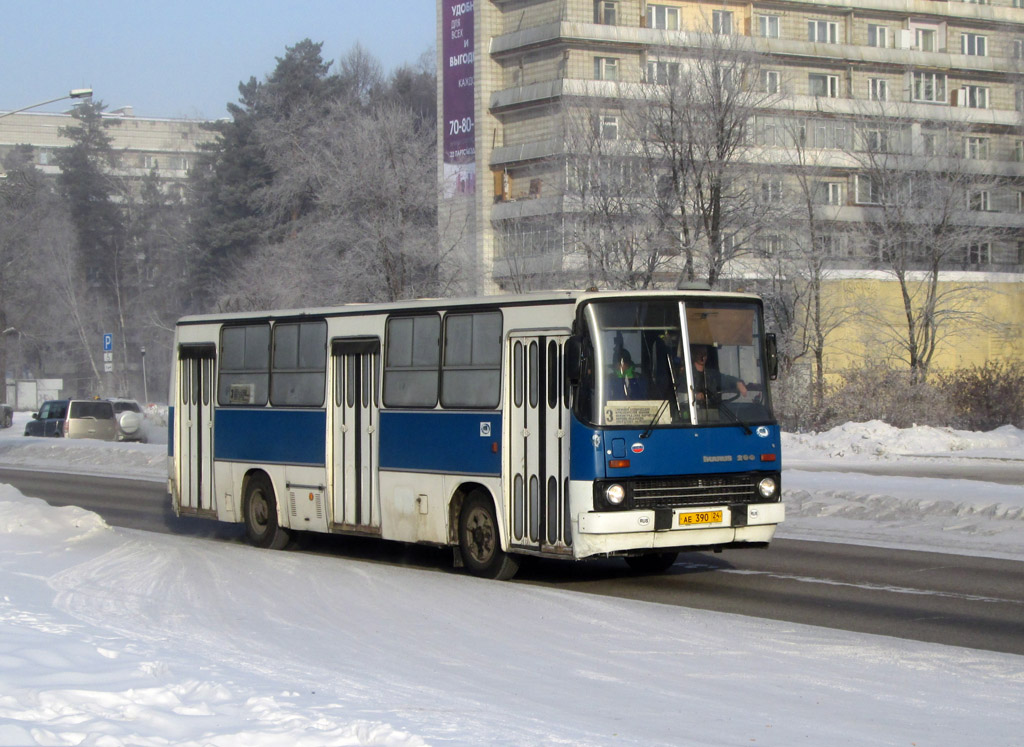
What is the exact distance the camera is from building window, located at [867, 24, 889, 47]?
236 ft

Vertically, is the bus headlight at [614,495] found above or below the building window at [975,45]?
below

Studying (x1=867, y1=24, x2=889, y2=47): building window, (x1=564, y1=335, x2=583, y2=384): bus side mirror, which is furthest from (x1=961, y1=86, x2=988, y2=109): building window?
(x1=564, y1=335, x2=583, y2=384): bus side mirror

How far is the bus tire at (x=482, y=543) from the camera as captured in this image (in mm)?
13758

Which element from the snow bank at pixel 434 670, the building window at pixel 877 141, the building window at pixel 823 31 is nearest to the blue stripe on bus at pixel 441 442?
the snow bank at pixel 434 670

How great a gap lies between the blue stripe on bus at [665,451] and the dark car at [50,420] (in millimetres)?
40367

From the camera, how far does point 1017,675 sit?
8.84 m

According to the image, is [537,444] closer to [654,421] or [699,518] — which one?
[654,421]

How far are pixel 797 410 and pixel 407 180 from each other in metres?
17.5

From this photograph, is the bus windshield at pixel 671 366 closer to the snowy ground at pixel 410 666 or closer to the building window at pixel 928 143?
the snowy ground at pixel 410 666

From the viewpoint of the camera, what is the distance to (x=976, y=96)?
2940 inches

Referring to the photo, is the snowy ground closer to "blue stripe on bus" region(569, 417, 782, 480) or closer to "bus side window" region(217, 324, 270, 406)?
"blue stripe on bus" region(569, 417, 782, 480)

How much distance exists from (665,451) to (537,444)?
1.31 m

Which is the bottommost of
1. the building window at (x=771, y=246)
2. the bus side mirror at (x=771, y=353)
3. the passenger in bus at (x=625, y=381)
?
the passenger in bus at (x=625, y=381)

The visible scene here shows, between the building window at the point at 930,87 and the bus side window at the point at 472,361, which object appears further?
the building window at the point at 930,87
